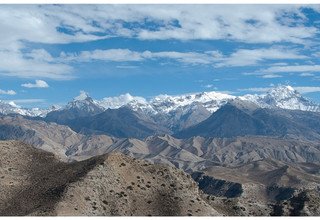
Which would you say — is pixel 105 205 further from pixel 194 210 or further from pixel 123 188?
pixel 194 210

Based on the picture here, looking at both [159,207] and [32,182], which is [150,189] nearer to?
[159,207]

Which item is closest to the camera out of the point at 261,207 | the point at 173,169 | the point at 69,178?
the point at 69,178

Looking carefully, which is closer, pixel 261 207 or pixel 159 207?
pixel 159 207

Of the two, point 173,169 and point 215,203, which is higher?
point 173,169

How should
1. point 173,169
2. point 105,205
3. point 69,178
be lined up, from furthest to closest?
point 173,169, point 69,178, point 105,205

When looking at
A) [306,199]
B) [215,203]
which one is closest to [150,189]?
[215,203]

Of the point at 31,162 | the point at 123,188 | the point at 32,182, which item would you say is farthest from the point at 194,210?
the point at 31,162
